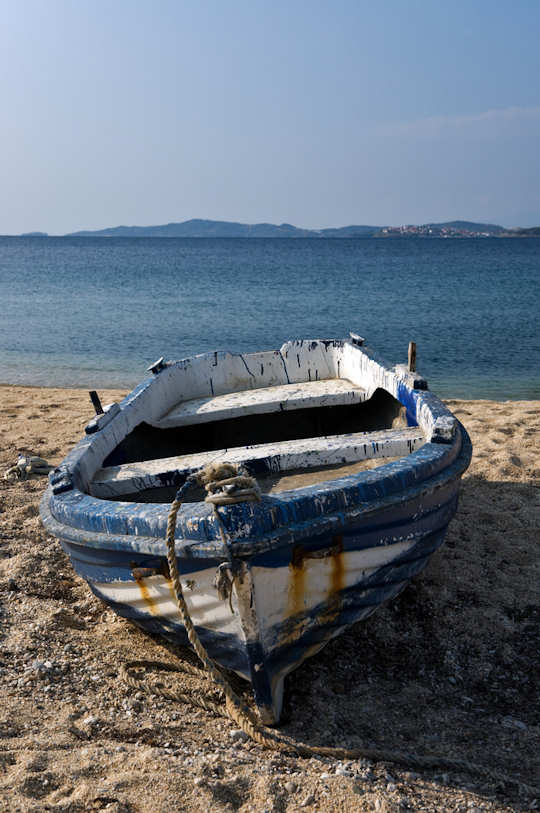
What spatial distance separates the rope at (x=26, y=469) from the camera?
634cm

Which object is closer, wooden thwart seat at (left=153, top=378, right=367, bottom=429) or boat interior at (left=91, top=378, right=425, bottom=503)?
boat interior at (left=91, top=378, right=425, bottom=503)

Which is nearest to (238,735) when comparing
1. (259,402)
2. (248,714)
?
(248,714)

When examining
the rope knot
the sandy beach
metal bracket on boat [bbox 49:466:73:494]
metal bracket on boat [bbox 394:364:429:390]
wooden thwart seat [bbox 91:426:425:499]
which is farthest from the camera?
metal bracket on boat [bbox 394:364:429:390]

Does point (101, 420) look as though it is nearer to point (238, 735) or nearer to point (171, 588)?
point (171, 588)

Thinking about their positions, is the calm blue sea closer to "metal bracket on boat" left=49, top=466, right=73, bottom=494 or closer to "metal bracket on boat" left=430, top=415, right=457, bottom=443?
"metal bracket on boat" left=430, top=415, right=457, bottom=443

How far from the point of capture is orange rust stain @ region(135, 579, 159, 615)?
315 cm

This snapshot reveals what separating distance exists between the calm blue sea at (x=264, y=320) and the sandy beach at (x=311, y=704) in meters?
8.17

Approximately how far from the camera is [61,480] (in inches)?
143

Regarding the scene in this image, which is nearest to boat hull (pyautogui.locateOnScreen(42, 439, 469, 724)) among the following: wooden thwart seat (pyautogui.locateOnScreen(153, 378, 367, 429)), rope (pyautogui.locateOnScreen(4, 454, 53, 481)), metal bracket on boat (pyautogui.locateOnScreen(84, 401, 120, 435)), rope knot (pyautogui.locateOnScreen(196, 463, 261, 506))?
rope knot (pyautogui.locateOnScreen(196, 463, 261, 506))

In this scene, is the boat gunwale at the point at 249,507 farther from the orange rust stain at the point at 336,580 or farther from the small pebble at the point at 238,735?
the small pebble at the point at 238,735

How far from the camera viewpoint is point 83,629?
154 inches

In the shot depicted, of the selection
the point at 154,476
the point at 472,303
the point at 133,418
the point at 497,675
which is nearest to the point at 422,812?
the point at 497,675

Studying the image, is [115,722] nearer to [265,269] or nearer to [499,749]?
[499,749]

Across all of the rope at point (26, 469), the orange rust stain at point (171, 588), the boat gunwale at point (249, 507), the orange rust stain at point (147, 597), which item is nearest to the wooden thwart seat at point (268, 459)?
the boat gunwale at point (249, 507)
